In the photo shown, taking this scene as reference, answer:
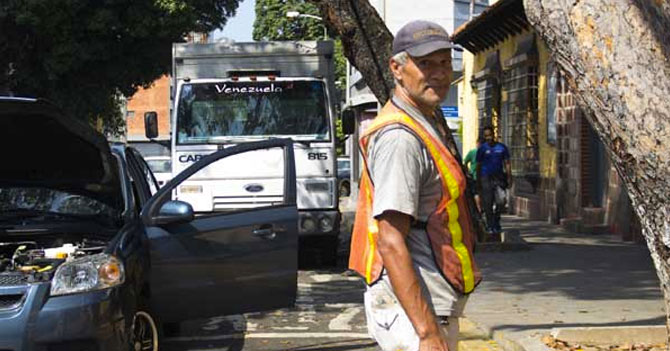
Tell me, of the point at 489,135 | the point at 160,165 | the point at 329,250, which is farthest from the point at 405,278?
the point at 160,165

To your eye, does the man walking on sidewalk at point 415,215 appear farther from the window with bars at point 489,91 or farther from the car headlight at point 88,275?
the window with bars at point 489,91

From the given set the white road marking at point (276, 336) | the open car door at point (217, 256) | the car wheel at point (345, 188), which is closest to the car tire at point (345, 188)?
the car wheel at point (345, 188)

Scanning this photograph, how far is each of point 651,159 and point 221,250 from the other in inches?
145

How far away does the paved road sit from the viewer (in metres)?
8.68

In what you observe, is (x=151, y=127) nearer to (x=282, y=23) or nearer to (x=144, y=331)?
(x=144, y=331)

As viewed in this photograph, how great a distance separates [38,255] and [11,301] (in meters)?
0.81

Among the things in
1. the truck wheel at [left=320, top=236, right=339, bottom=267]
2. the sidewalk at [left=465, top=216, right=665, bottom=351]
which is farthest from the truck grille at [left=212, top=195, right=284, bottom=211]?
the sidewalk at [left=465, top=216, right=665, bottom=351]

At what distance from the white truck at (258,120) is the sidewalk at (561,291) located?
2.33 m

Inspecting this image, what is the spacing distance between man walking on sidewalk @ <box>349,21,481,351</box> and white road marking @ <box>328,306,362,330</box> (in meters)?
5.87

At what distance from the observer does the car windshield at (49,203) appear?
25.6ft

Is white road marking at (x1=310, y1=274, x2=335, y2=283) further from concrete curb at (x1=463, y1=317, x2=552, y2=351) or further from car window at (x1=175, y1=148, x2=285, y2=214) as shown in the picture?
concrete curb at (x1=463, y1=317, x2=552, y2=351)

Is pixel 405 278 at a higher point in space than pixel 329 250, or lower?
higher

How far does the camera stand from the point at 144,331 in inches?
279

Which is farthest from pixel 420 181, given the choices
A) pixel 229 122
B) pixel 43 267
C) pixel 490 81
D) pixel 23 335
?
pixel 490 81
